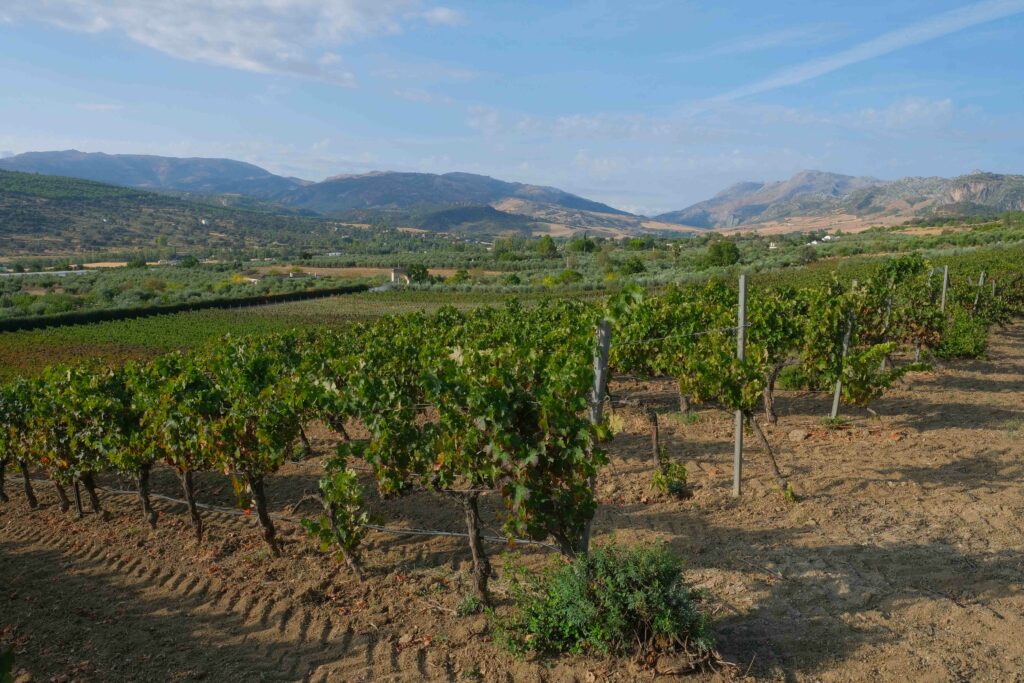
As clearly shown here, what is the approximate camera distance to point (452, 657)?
6523mm

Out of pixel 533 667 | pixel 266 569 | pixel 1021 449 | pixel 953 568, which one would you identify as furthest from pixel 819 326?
pixel 266 569

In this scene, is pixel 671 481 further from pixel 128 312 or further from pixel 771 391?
pixel 128 312

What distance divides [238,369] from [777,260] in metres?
63.9

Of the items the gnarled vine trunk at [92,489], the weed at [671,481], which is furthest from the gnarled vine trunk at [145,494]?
the weed at [671,481]

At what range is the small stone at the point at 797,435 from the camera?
12.4m

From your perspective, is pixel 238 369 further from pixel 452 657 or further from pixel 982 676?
pixel 982 676

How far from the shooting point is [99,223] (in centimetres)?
15188

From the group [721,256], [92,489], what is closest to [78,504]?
[92,489]

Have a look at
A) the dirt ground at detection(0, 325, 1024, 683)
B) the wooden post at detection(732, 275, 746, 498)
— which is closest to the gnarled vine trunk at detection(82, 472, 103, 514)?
the dirt ground at detection(0, 325, 1024, 683)

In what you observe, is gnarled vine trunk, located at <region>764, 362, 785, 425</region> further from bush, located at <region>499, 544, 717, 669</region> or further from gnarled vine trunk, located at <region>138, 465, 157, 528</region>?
gnarled vine trunk, located at <region>138, 465, 157, 528</region>

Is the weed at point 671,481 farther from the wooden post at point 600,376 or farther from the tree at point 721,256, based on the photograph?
the tree at point 721,256

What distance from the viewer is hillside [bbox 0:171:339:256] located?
131 meters

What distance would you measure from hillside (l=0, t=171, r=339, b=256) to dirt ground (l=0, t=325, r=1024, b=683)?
134 m

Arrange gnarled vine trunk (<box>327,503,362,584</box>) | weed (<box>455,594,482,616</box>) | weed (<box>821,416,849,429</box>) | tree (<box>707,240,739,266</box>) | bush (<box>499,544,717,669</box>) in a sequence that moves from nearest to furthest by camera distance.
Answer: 1. bush (<box>499,544,717,669</box>)
2. weed (<box>455,594,482,616</box>)
3. gnarled vine trunk (<box>327,503,362,584</box>)
4. weed (<box>821,416,849,429</box>)
5. tree (<box>707,240,739,266</box>)
